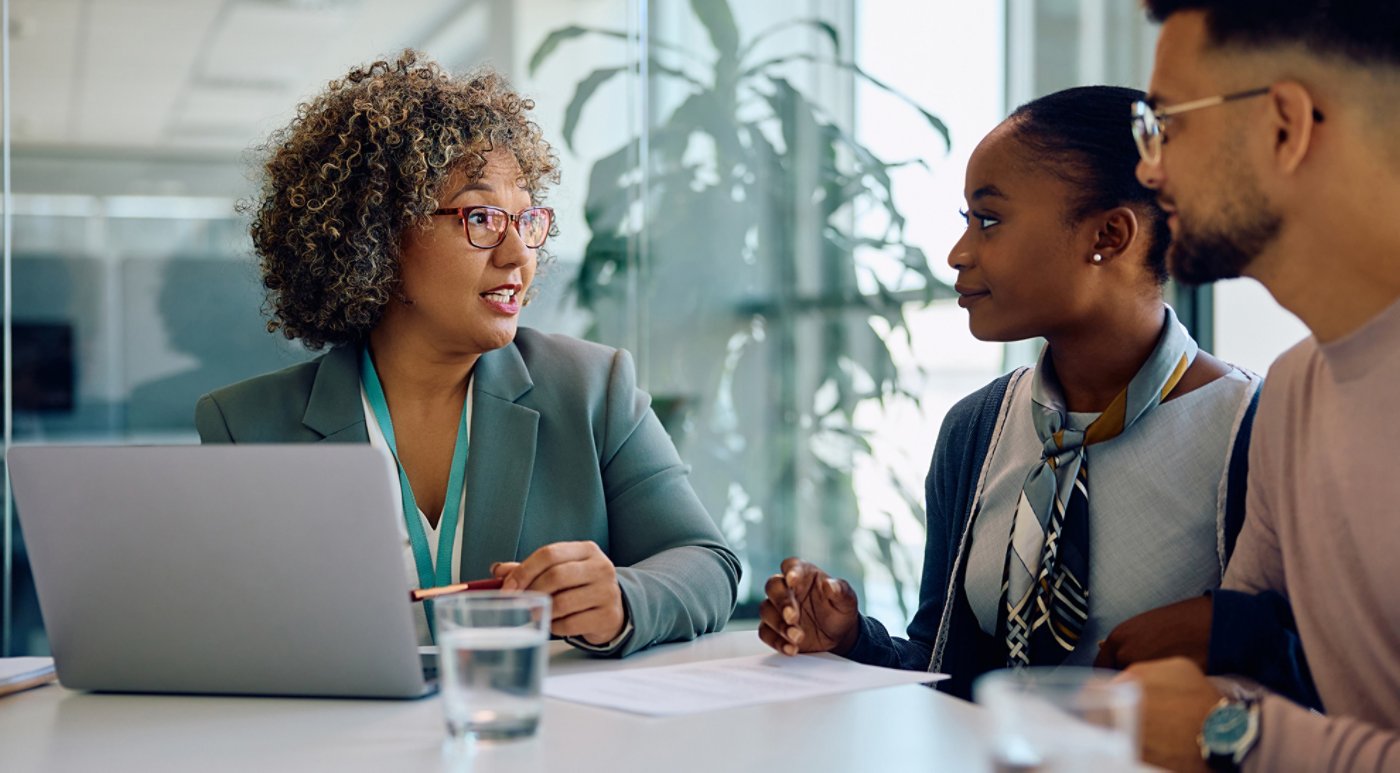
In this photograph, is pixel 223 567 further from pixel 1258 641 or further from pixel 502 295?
pixel 1258 641

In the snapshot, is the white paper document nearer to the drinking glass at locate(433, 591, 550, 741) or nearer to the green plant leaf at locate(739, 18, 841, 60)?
the drinking glass at locate(433, 591, 550, 741)

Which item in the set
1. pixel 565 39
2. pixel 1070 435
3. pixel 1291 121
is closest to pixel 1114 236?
pixel 1070 435

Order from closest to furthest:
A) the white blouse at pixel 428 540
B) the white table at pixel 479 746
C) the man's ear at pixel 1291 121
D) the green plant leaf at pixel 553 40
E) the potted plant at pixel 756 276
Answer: the white table at pixel 479 746, the man's ear at pixel 1291 121, the white blouse at pixel 428 540, the green plant leaf at pixel 553 40, the potted plant at pixel 756 276

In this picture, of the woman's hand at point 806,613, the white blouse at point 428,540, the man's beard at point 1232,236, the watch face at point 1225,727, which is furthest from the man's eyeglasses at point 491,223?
the watch face at point 1225,727

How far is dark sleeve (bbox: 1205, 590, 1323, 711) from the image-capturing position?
4.54 feet

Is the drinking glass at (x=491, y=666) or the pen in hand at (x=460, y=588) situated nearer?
the drinking glass at (x=491, y=666)

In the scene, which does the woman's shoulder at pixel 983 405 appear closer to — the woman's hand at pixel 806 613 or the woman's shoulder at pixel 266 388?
the woman's hand at pixel 806 613

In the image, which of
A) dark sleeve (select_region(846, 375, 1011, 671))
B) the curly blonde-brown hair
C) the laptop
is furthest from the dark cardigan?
the curly blonde-brown hair

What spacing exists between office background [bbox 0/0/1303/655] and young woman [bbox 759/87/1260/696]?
1761 millimetres

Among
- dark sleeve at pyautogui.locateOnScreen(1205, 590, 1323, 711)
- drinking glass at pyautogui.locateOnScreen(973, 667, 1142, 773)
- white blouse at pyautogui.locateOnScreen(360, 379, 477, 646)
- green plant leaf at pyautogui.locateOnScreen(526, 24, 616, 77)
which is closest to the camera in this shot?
drinking glass at pyautogui.locateOnScreen(973, 667, 1142, 773)

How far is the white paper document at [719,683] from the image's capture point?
1.23 m

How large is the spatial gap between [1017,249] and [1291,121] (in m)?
0.58

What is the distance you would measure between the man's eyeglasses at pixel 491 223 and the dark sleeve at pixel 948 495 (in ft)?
2.32

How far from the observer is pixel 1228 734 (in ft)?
3.75
